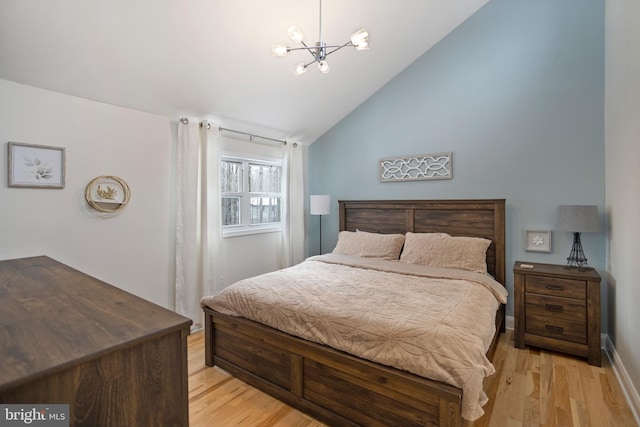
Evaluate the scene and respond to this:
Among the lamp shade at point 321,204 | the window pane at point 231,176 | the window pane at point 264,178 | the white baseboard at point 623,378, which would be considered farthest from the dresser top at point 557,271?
the window pane at point 231,176

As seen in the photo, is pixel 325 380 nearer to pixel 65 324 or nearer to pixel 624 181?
pixel 65 324

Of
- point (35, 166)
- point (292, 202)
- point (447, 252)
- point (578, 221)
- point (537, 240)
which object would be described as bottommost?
point (447, 252)

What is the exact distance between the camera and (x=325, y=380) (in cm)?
180

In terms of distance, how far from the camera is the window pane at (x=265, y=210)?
405 cm

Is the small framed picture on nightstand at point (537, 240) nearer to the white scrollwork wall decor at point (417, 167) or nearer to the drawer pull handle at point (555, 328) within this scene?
the drawer pull handle at point (555, 328)

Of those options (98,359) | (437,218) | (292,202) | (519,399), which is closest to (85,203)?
(98,359)

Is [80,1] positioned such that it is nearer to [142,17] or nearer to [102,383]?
[142,17]

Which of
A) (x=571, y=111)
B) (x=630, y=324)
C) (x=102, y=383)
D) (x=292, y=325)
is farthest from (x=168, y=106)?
(x=630, y=324)

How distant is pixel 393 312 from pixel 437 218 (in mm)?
1916

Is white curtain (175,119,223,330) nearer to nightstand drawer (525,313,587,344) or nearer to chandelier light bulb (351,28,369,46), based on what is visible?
chandelier light bulb (351,28,369,46)

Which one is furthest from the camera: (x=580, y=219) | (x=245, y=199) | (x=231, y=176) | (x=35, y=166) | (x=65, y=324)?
(x=245, y=199)

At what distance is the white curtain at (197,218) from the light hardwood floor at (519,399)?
2.69 feet

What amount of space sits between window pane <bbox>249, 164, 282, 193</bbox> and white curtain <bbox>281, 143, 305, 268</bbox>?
0.18 meters

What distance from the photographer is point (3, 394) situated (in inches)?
25.1
